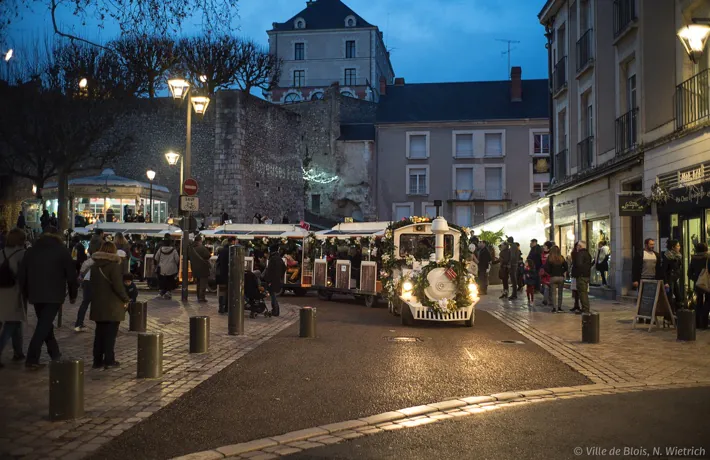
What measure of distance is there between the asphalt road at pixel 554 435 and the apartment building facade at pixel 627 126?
9.01 m

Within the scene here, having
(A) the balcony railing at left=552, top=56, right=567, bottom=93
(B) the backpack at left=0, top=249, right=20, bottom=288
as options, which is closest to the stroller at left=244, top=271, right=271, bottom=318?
(B) the backpack at left=0, top=249, right=20, bottom=288

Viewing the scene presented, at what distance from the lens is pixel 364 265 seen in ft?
68.2

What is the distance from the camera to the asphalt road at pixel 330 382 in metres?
6.06

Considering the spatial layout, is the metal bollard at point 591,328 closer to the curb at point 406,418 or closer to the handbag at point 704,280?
the handbag at point 704,280

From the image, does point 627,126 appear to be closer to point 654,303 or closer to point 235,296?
point 654,303

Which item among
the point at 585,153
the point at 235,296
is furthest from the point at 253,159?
the point at 235,296

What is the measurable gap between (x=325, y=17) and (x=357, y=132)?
21723 mm

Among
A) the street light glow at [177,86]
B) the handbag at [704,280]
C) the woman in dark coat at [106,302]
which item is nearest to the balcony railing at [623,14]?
the handbag at [704,280]

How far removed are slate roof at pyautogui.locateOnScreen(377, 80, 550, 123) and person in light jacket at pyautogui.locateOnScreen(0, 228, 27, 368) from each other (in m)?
48.3

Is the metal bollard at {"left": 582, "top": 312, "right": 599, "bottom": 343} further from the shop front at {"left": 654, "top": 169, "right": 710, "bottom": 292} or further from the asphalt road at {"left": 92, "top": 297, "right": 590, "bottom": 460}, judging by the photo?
the shop front at {"left": 654, "top": 169, "right": 710, "bottom": 292}

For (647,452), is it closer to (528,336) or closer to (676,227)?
(528,336)

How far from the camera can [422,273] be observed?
47.5 ft

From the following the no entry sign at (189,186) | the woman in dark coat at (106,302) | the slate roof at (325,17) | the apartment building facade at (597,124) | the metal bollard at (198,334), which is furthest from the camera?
the slate roof at (325,17)

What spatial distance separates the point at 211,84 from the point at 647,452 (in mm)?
50518
